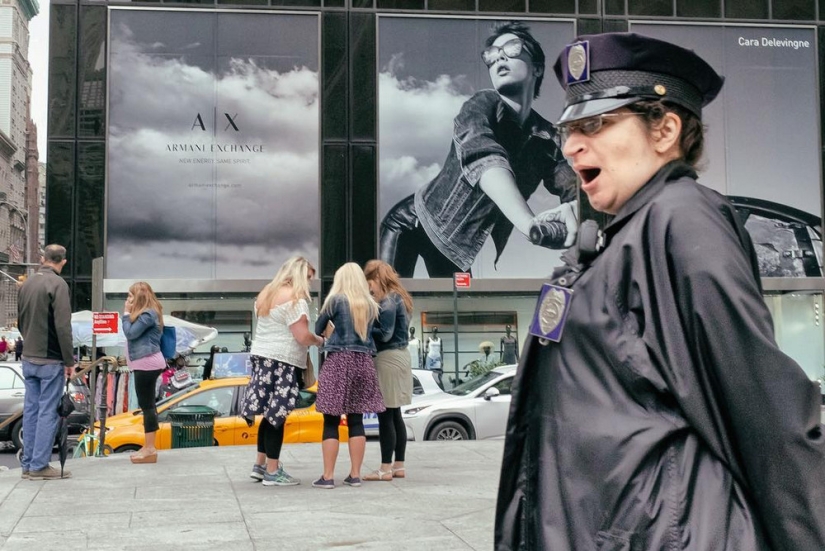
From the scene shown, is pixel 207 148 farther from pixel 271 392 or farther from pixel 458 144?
pixel 271 392

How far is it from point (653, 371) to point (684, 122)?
22.3 inches

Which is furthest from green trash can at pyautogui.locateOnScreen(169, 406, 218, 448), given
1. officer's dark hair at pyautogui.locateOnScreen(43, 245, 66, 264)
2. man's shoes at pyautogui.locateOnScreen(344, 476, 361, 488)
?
man's shoes at pyautogui.locateOnScreen(344, 476, 361, 488)

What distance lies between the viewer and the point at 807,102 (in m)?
29.0

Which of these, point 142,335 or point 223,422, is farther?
point 223,422

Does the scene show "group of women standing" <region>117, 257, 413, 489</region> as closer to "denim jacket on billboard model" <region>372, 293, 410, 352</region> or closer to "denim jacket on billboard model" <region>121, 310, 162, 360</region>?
"denim jacket on billboard model" <region>372, 293, 410, 352</region>

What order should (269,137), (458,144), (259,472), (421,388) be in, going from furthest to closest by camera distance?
(458,144)
(269,137)
(421,388)
(259,472)

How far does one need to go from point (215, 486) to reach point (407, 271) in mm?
18600

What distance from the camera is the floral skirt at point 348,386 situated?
332 inches

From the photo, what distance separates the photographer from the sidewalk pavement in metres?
6.27

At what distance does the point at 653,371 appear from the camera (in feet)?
6.03

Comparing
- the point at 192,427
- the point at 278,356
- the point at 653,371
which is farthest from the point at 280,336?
the point at 653,371

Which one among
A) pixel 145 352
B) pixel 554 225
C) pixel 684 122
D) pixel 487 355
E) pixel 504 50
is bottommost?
pixel 487 355

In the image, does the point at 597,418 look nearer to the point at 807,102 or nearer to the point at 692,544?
the point at 692,544

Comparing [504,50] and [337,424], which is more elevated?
[504,50]
